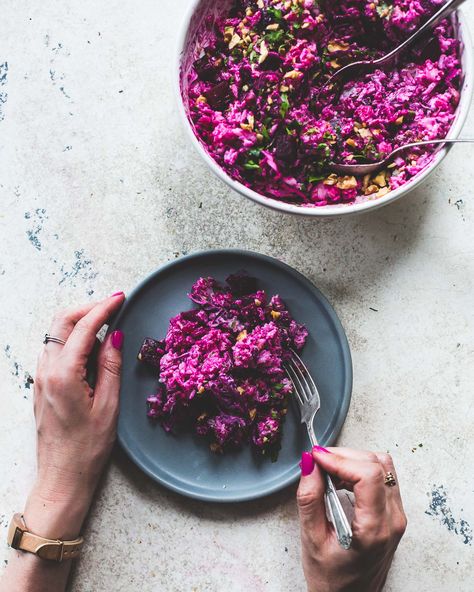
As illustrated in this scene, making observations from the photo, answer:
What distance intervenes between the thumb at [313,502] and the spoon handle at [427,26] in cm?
91

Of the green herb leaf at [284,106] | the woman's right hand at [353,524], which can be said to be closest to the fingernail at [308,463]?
the woman's right hand at [353,524]

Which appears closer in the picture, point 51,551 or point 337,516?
point 337,516

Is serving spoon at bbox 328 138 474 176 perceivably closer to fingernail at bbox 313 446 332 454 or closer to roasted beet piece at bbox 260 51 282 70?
roasted beet piece at bbox 260 51 282 70

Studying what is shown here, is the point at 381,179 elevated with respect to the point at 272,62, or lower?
lower

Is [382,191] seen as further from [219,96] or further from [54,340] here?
[54,340]

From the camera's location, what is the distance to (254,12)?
1428 millimetres

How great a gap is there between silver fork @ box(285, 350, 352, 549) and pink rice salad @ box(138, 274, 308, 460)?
0.09ft

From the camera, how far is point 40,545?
4.94ft

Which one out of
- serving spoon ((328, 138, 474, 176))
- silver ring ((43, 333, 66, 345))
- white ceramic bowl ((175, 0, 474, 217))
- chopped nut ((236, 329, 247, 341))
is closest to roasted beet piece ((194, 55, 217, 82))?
white ceramic bowl ((175, 0, 474, 217))

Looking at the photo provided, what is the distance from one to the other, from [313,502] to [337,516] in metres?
0.06

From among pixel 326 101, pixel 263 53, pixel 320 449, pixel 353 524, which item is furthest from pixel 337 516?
pixel 263 53

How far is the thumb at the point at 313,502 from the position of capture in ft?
4.39

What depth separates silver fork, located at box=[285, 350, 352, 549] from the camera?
1.29 m

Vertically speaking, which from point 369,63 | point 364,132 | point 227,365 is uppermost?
point 369,63
